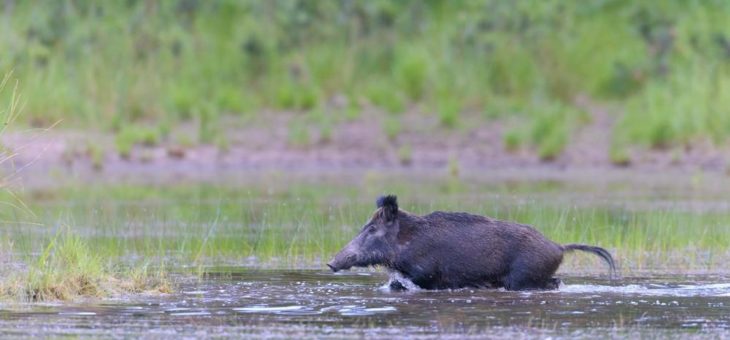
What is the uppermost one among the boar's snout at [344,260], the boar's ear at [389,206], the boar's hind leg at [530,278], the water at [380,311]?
the boar's ear at [389,206]

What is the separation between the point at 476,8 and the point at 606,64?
10.7 ft

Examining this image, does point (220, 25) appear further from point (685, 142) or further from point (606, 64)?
point (685, 142)

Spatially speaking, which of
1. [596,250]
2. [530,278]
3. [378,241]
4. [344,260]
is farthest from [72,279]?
[596,250]

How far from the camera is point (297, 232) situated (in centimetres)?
1585

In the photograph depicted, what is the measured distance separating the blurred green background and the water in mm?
15735

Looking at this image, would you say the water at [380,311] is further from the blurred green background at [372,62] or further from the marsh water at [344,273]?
the blurred green background at [372,62]

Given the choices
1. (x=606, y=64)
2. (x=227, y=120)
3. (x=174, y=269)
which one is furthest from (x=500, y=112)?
(x=174, y=269)

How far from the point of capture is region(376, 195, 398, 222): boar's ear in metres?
13.1

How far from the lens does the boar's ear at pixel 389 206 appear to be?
13094 millimetres

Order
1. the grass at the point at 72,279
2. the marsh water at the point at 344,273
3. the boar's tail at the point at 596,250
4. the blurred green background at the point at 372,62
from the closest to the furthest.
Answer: the marsh water at the point at 344,273 → the grass at the point at 72,279 → the boar's tail at the point at 596,250 → the blurred green background at the point at 372,62

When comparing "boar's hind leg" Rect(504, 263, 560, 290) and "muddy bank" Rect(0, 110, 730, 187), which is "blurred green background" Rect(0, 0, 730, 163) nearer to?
"muddy bank" Rect(0, 110, 730, 187)

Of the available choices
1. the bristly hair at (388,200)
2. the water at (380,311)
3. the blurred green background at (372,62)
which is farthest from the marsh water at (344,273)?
the blurred green background at (372,62)

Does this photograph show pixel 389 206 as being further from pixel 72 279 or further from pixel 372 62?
pixel 372 62

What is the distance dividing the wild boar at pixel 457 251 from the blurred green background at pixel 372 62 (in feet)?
50.4
